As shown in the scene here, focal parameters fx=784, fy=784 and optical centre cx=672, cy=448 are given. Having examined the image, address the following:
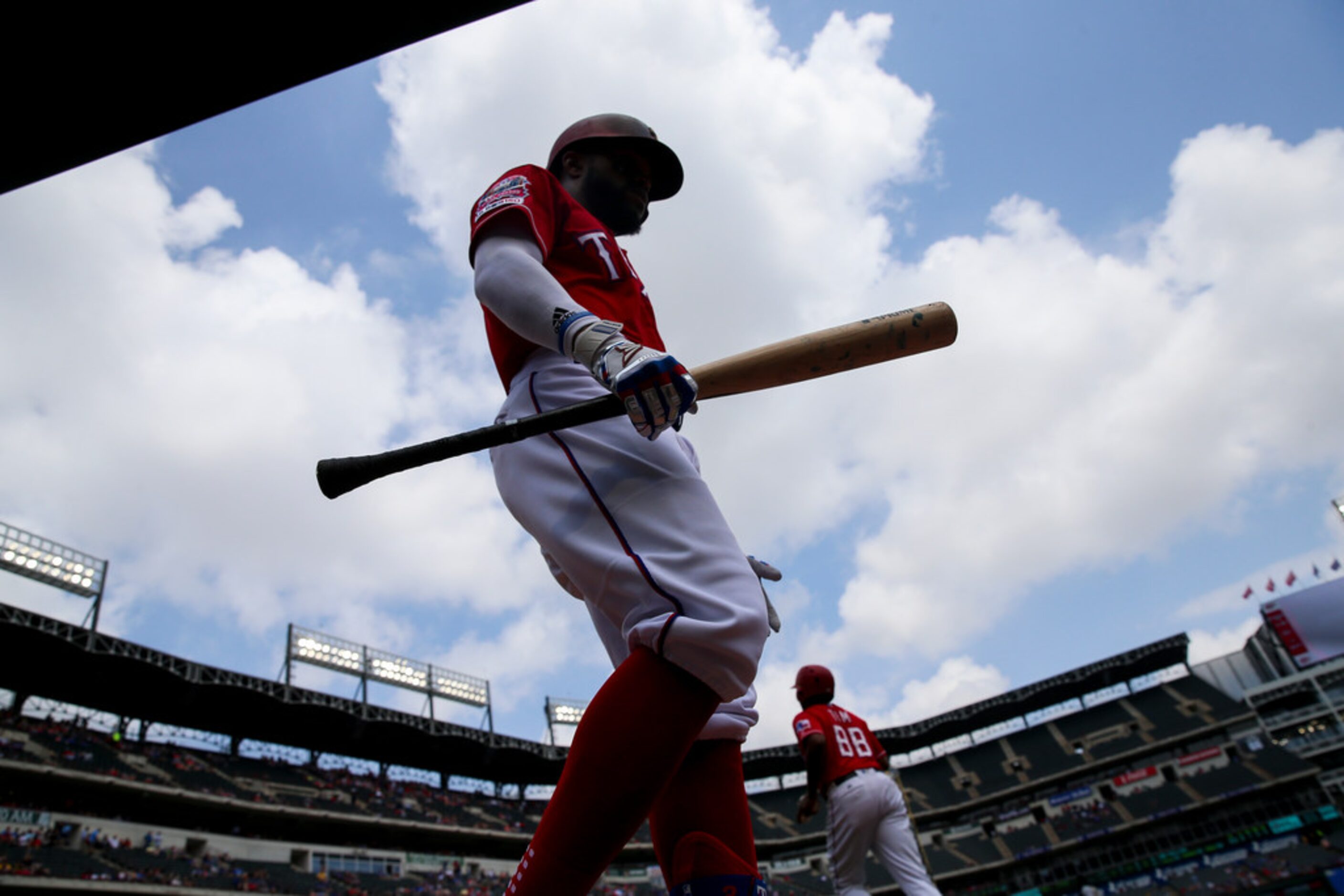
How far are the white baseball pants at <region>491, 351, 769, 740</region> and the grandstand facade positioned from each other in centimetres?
2402

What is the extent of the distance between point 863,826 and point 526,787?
37.5 meters

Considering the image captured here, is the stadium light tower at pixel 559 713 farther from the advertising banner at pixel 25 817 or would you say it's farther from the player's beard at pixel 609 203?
the player's beard at pixel 609 203

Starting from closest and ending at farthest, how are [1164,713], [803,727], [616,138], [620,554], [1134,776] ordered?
1. [620,554]
2. [616,138]
3. [803,727]
4. [1134,776]
5. [1164,713]

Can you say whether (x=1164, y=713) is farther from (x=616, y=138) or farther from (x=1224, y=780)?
(x=616, y=138)

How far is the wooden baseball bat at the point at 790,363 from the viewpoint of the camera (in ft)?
5.51

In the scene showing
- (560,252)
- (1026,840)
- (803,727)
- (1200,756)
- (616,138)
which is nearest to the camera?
(560,252)

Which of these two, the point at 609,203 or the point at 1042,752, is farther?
the point at 1042,752

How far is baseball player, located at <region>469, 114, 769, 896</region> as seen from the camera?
1304 millimetres

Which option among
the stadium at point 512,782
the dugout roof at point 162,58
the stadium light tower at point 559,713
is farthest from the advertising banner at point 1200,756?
the dugout roof at point 162,58

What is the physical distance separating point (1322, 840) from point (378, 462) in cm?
4421

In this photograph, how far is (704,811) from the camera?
1.59 meters

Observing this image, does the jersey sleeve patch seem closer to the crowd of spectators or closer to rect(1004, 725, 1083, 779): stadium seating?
the crowd of spectators

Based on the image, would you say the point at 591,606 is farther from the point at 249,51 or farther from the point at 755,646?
the point at 249,51

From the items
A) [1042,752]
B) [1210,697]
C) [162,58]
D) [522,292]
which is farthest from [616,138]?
[1210,697]
